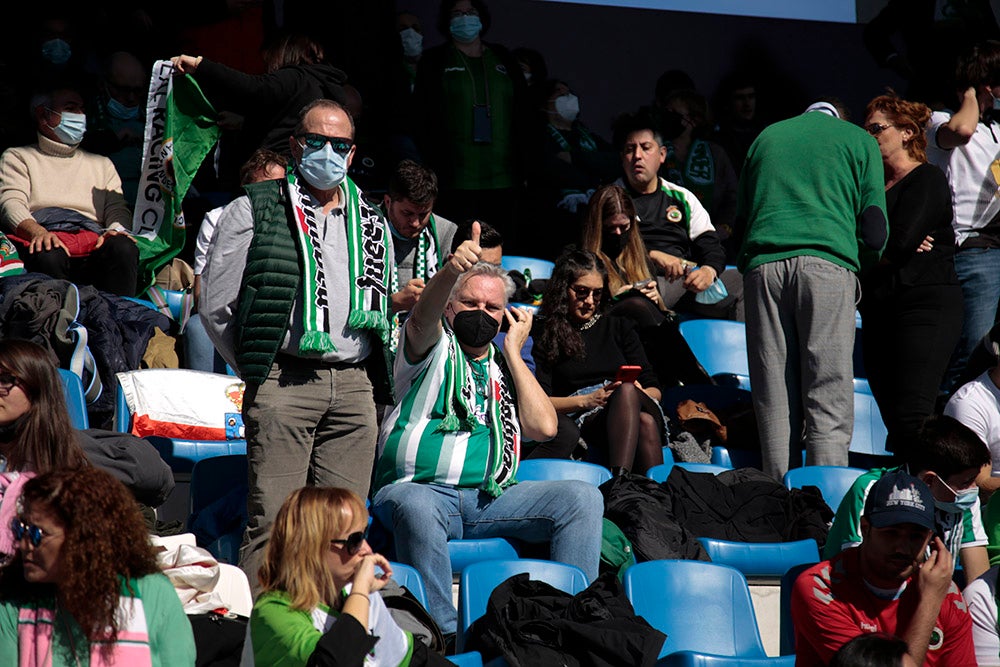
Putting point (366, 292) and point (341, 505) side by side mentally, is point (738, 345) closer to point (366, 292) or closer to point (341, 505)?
point (366, 292)

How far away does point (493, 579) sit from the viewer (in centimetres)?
393

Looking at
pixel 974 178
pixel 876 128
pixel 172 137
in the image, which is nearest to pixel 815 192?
pixel 876 128

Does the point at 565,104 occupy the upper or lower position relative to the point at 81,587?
upper

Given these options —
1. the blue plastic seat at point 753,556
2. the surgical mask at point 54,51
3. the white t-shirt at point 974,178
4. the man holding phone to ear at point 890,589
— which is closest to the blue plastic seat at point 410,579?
the man holding phone to ear at point 890,589

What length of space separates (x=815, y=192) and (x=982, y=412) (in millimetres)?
1054

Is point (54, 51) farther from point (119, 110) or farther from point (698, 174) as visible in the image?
point (698, 174)

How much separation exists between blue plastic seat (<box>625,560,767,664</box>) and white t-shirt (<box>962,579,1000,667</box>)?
2.07 ft

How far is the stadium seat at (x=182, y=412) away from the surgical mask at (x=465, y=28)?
311 cm

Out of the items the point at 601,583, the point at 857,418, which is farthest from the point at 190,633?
the point at 857,418

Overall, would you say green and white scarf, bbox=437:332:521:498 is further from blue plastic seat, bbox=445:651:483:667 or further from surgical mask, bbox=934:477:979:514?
surgical mask, bbox=934:477:979:514

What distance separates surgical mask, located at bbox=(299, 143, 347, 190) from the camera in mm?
4066

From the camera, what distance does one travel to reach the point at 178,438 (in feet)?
16.9

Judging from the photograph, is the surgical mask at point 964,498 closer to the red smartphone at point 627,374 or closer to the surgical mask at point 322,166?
the red smartphone at point 627,374

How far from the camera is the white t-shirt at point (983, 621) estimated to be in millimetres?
4047
